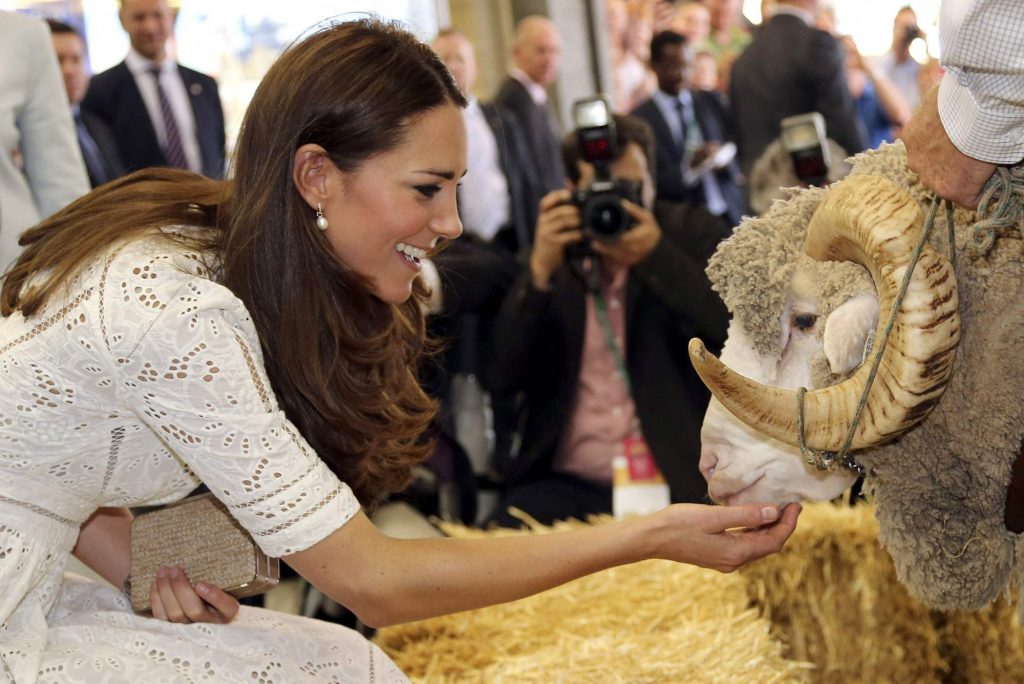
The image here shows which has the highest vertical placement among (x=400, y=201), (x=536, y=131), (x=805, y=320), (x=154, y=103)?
(x=400, y=201)

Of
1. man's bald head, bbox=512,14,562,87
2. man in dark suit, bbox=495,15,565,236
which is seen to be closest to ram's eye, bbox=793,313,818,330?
man in dark suit, bbox=495,15,565,236

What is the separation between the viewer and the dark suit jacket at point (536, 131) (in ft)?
17.7

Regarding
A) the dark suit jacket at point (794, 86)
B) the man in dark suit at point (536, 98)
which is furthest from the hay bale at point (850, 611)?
the man in dark suit at point (536, 98)

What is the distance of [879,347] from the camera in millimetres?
1493

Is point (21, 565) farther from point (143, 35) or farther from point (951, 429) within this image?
point (143, 35)

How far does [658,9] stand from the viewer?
7.50 m

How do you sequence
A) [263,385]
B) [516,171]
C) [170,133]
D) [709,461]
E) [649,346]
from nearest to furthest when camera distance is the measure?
[263,385] → [709,461] → [649,346] → [170,133] → [516,171]

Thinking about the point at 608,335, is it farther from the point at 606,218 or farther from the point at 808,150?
the point at 808,150

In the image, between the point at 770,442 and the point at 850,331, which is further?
the point at 770,442

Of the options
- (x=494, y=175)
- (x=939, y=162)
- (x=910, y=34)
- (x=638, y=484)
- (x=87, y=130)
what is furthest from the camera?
(x=910, y=34)

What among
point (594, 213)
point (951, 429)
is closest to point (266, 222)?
point (951, 429)

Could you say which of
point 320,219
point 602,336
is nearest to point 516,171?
point 602,336

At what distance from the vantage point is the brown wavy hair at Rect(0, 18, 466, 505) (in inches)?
63.2

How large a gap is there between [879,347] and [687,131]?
4.06m
